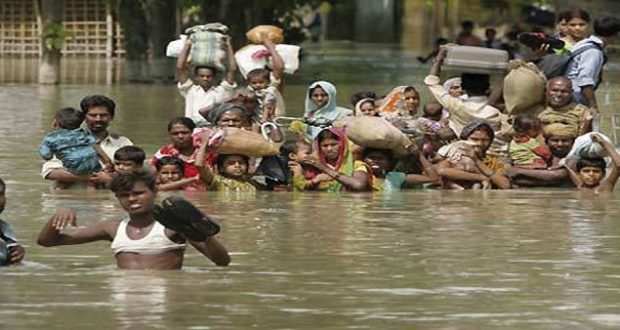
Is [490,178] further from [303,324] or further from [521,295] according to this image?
[303,324]

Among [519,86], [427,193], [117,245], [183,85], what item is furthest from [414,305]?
[183,85]

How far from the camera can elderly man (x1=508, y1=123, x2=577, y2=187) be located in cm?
1566

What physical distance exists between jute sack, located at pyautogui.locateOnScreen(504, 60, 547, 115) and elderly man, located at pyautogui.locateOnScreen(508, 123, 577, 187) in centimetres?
41

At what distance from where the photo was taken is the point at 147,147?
63.5 ft

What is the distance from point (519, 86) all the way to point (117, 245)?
642 cm

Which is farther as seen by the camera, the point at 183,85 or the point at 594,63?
the point at 183,85

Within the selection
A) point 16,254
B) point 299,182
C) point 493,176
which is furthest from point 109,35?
point 16,254

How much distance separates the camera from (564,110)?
623 inches

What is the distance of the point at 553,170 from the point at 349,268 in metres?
5.20

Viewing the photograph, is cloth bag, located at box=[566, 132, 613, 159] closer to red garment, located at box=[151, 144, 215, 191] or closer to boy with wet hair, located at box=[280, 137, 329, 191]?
boy with wet hair, located at box=[280, 137, 329, 191]

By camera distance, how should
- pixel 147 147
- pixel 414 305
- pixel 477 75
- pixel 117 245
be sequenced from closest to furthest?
pixel 414 305 < pixel 117 245 < pixel 477 75 < pixel 147 147

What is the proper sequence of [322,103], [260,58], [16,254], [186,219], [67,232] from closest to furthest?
[186,219] → [67,232] → [16,254] → [322,103] → [260,58]

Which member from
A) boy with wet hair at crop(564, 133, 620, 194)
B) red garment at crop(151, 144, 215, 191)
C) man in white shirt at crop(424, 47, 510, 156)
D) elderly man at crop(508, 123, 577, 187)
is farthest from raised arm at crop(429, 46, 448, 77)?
red garment at crop(151, 144, 215, 191)

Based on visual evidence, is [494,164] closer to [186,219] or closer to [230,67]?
[230,67]
